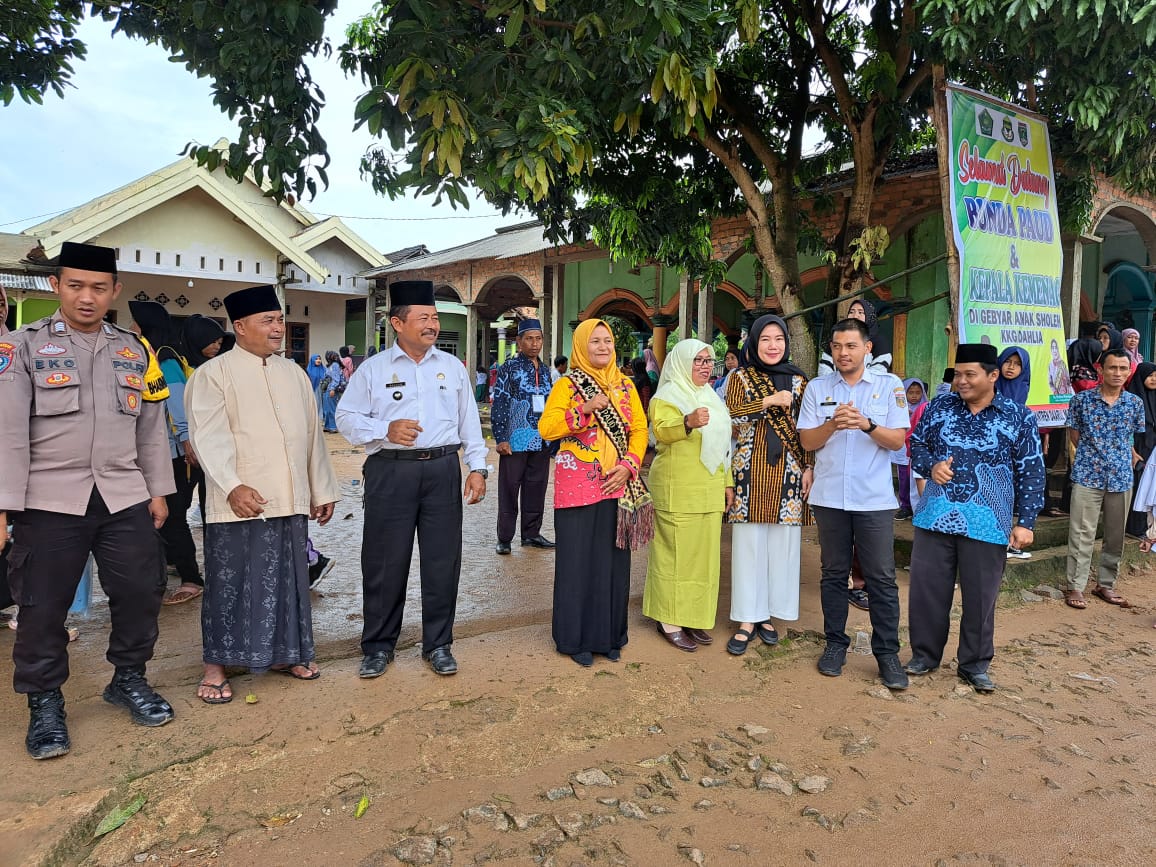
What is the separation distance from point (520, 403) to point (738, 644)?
2.83 m

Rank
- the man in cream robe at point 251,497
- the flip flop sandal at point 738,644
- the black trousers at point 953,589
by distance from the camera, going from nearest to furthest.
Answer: the man in cream robe at point 251,497
the black trousers at point 953,589
the flip flop sandal at point 738,644

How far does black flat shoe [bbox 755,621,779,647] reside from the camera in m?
4.15

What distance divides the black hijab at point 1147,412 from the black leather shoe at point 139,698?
655 centimetres

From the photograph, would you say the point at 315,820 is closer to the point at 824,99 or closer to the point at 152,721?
the point at 152,721

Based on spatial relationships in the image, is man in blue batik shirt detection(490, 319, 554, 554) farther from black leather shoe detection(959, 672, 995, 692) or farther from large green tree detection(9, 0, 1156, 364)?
black leather shoe detection(959, 672, 995, 692)

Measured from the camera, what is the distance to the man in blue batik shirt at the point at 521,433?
6047 millimetres

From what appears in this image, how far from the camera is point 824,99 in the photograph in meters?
6.89

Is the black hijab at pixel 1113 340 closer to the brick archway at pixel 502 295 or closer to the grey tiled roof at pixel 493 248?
the grey tiled roof at pixel 493 248

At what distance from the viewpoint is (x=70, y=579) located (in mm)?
2869

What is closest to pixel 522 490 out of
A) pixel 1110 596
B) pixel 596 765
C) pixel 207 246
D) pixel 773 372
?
pixel 773 372

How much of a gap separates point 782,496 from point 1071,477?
2795 millimetres

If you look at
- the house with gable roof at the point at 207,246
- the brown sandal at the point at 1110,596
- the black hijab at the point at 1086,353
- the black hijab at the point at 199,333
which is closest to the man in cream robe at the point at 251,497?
the black hijab at the point at 199,333

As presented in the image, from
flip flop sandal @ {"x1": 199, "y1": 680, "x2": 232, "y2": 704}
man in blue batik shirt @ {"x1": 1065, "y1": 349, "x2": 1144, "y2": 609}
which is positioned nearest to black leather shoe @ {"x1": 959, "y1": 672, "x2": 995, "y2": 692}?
man in blue batik shirt @ {"x1": 1065, "y1": 349, "x2": 1144, "y2": 609}

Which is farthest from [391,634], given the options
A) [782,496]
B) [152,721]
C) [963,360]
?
[963,360]
